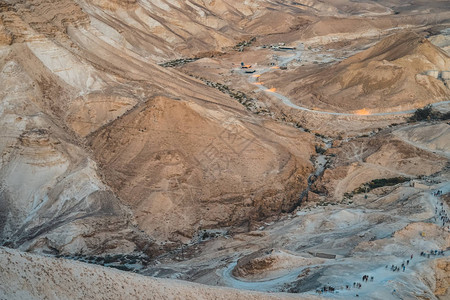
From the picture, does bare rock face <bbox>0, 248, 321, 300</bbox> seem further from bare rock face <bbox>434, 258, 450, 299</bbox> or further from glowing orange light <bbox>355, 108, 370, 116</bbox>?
glowing orange light <bbox>355, 108, 370, 116</bbox>

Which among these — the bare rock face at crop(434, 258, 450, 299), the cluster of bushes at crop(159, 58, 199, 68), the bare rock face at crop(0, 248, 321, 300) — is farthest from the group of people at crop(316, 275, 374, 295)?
the cluster of bushes at crop(159, 58, 199, 68)

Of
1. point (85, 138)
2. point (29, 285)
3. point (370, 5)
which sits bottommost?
point (370, 5)

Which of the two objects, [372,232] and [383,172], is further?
[383,172]

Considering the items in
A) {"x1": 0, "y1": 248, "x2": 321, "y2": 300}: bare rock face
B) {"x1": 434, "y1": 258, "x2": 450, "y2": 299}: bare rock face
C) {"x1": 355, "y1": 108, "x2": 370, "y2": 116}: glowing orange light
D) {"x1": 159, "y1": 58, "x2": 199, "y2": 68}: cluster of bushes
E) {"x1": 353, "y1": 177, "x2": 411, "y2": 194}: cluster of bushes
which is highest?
{"x1": 0, "y1": 248, "x2": 321, "y2": 300}: bare rock face

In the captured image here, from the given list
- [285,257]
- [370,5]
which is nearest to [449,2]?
[370,5]

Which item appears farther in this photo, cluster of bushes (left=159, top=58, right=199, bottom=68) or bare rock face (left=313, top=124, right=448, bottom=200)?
cluster of bushes (left=159, top=58, right=199, bottom=68)

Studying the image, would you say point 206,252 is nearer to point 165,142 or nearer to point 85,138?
point 165,142

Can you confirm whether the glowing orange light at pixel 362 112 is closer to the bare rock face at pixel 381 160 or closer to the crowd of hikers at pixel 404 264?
the bare rock face at pixel 381 160

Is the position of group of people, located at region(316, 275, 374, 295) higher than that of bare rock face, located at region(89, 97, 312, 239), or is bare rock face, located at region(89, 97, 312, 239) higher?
group of people, located at region(316, 275, 374, 295)
